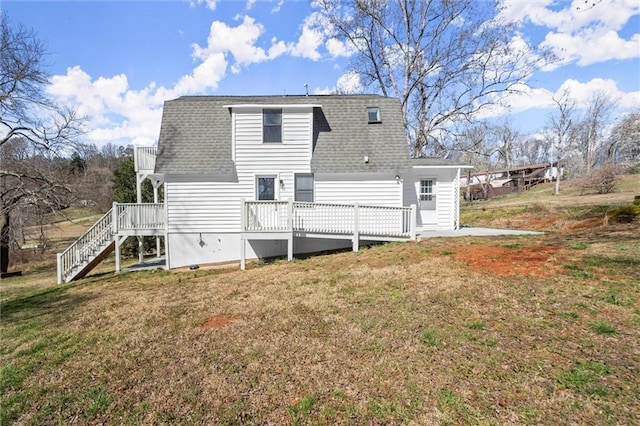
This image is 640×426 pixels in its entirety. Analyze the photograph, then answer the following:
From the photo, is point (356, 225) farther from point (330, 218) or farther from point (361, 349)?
point (361, 349)

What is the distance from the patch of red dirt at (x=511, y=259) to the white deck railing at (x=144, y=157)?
11.9 metres

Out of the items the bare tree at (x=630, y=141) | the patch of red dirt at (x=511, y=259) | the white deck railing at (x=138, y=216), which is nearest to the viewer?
the patch of red dirt at (x=511, y=259)

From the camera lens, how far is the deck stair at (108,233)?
37.0 ft

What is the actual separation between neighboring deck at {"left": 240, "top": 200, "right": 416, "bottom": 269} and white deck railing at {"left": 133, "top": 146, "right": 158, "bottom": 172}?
212 inches

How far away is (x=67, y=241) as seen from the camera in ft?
95.0

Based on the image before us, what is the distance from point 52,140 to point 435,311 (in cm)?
2115

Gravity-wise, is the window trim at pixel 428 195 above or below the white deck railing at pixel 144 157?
below

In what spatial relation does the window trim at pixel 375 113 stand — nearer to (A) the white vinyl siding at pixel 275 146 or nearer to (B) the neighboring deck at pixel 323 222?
(A) the white vinyl siding at pixel 275 146

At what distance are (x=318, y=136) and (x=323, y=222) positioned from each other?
145 inches

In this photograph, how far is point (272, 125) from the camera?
11914 millimetres

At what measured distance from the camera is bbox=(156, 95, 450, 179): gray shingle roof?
11.9m

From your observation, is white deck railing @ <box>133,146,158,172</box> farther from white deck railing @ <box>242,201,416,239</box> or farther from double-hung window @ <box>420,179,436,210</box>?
double-hung window @ <box>420,179,436,210</box>

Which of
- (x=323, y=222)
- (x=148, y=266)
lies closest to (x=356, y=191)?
(x=323, y=222)

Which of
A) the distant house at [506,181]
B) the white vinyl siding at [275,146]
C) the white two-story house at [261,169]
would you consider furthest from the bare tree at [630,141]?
the white vinyl siding at [275,146]
